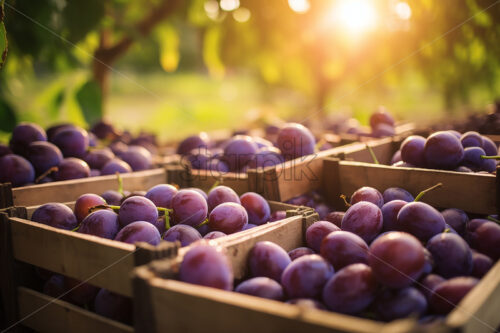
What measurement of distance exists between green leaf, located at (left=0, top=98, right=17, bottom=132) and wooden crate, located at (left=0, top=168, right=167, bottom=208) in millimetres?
1159

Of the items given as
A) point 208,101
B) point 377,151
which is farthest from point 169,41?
point 208,101

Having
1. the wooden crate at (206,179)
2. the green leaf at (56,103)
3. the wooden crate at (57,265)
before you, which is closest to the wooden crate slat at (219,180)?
the wooden crate at (206,179)

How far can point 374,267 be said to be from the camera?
1.03 meters

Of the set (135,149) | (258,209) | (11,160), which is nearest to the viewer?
(258,209)

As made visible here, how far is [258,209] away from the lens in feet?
5.25

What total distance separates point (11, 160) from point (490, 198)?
2.10 metres

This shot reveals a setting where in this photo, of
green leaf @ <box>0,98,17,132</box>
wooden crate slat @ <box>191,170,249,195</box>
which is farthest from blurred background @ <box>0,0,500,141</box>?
wooden crate slat @ <box>191,170,249,195</box>

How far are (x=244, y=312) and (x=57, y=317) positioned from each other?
0.83 meters

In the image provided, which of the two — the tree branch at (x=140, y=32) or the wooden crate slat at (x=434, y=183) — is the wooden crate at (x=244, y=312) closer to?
the wooden crate slat at (x=434, y=183)

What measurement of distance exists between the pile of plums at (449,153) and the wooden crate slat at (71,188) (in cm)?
133

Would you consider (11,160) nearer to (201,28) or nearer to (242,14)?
(242,14)

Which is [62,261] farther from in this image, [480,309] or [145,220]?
[480,309]

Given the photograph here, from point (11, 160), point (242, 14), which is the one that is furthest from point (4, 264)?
point (242, 14)

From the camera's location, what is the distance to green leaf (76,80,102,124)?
3170mm
